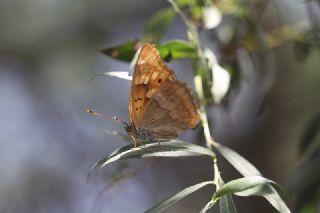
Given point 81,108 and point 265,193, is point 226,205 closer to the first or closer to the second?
point 265,193

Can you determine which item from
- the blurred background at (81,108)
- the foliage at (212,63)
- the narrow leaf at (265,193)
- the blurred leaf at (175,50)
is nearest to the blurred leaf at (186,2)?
the foliage at (212,63)

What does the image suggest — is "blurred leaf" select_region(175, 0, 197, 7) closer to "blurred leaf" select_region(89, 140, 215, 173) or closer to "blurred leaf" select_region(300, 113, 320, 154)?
"blurred leaf" select_region(300, 113, 320, 154)

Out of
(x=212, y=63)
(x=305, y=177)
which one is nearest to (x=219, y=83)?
(x=212, y=63)

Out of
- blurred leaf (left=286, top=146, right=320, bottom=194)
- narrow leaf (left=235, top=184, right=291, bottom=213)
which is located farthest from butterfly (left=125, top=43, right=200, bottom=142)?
blurred leaf (left=286, top=146, right=320, bottom=194)

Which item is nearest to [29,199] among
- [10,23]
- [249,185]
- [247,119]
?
[10,23]

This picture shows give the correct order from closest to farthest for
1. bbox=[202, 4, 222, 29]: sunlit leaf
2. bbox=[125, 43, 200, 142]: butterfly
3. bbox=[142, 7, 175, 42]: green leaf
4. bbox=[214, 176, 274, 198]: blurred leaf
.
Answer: bbox=[214, 176, 274, 198]: blurred leaf
bbox=[125, 43, 200, 142]: butterfly
bbox=[202, 4, 222, 29]: sunlit leaf
bbox=[142, 7, 175, 42]: green leaf

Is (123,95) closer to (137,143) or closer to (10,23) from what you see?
(10,23)
